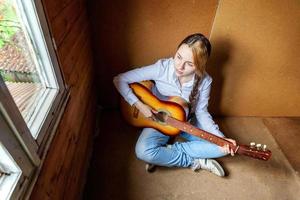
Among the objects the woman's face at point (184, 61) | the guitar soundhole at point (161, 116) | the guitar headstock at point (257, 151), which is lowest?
the guitar headstock at point (257, 151)

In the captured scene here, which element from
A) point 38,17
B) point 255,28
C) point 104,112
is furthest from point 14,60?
point 255,28

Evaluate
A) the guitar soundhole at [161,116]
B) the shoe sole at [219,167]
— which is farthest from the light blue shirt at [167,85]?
the shoe sole at [219,167]

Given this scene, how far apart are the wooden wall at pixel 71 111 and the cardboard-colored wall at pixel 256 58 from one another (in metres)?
0.79

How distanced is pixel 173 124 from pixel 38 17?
80cm

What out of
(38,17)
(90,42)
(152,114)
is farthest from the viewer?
Result: (90,42)

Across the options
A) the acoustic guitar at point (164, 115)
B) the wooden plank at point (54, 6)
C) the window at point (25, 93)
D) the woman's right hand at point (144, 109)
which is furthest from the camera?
the woman's right hand at point (144, 109)

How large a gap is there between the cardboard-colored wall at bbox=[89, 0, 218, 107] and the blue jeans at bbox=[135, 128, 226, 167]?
1.66ft

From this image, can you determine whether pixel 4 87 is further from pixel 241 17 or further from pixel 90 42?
pixel 241 17

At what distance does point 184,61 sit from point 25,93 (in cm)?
71

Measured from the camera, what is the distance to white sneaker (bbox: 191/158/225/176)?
53.5 inches

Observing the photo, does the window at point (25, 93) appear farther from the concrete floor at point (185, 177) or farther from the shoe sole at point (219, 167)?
the shoe sole at point (219, 167)

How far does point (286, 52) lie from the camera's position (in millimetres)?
1449

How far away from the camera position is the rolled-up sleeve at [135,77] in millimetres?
1304

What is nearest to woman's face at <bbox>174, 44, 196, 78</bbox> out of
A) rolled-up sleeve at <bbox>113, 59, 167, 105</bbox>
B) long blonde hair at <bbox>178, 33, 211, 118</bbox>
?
long blonde hair at <bbox>178, 33, 211, 118</bbox>
